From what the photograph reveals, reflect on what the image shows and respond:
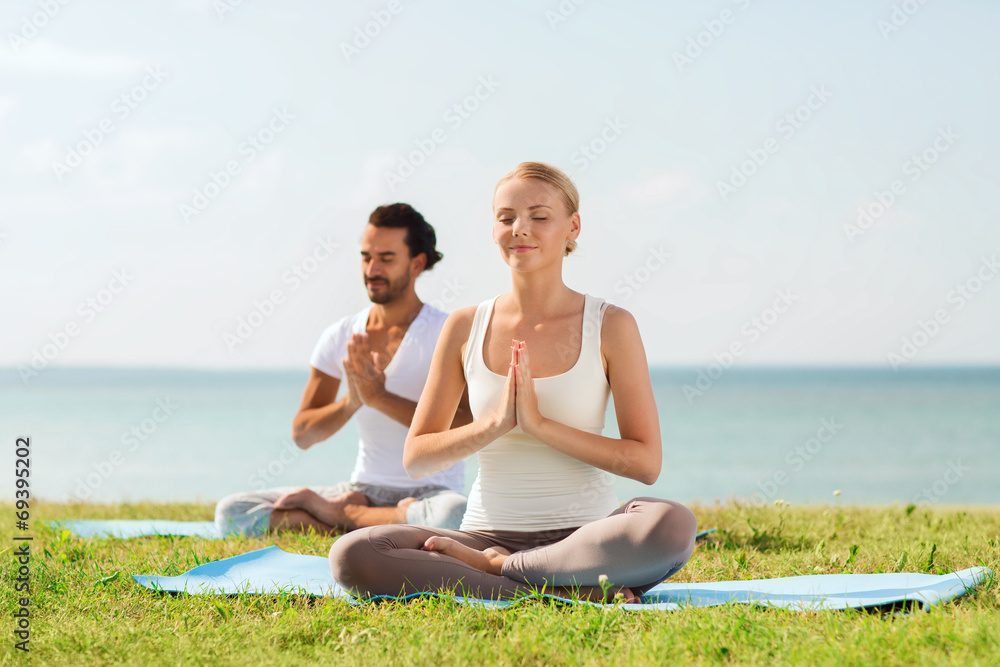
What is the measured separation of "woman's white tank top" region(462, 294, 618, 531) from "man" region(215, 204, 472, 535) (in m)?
1.71

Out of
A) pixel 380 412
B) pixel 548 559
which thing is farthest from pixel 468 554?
pixel 380 412

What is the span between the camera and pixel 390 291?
6.05 meters

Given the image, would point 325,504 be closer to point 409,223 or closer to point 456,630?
point 409,223

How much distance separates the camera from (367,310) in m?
6.33

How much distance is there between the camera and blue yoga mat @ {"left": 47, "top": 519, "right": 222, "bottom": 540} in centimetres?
591

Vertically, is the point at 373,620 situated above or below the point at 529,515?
below

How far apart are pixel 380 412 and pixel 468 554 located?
96.3 inches

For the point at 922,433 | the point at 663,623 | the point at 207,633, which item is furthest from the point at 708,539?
the point at 922,433

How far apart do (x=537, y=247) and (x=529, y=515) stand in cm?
119

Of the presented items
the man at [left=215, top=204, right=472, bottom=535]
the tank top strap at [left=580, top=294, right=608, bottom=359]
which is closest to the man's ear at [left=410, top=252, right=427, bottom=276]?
the man at [left=215, top=204, right=472, bottom=535]

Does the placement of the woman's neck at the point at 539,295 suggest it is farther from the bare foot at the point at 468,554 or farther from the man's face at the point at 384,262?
the man's face at the point at 384,262

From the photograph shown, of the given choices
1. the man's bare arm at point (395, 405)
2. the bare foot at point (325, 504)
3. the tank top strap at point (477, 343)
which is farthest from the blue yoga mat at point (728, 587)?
the bare foot at point (325, 504)

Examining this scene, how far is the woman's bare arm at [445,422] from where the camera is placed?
348cm

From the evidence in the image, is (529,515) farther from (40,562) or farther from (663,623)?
(40,562)
